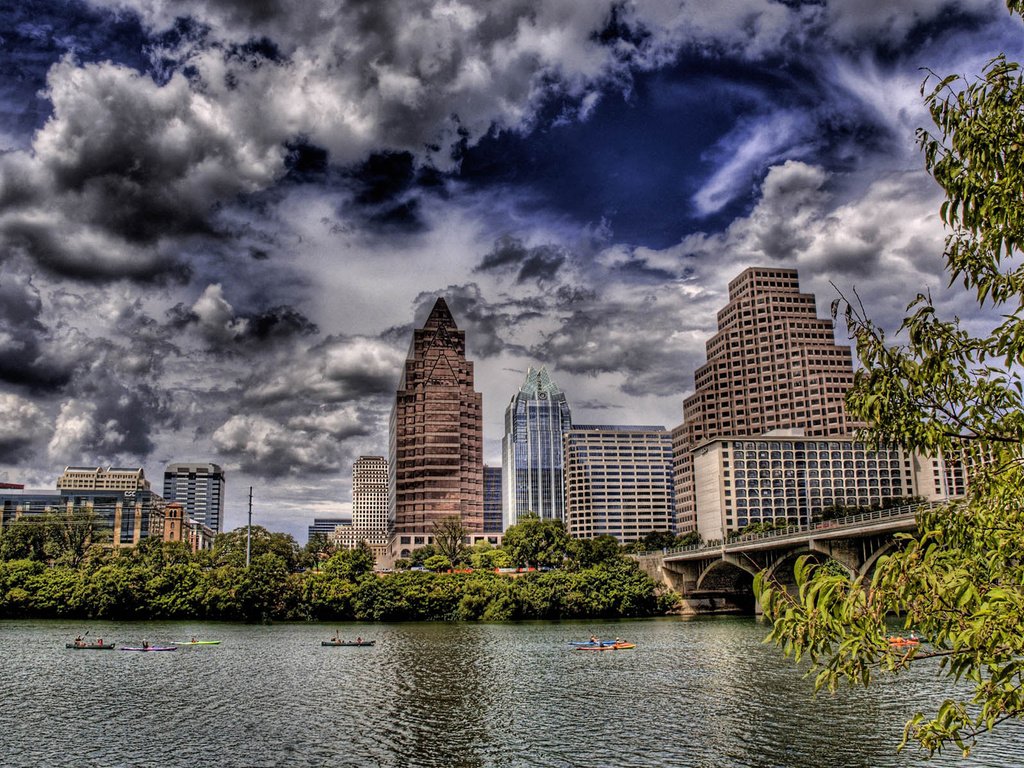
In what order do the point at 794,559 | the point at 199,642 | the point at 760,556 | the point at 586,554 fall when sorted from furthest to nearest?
1. the point at 586,554
2. the point at 760,556
3. the point at 794,559
4. the point at 199,642

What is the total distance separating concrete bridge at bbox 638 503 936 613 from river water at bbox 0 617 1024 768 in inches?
1106

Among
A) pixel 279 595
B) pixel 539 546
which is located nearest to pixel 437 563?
pixel 539 546

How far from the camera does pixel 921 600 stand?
12195 millimetres

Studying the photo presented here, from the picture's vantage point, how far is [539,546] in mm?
189250

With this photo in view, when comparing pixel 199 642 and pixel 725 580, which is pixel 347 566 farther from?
pixel 725 580

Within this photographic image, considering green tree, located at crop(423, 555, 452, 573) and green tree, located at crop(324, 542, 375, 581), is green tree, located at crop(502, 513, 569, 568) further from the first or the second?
green tree, located at crop(324, 542, 375, 581)

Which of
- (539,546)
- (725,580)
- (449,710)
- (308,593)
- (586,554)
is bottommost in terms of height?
(449,710)

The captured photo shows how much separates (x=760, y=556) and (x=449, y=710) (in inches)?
4284

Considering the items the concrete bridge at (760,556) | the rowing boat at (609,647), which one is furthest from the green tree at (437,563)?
the rowing boat at (609,647)

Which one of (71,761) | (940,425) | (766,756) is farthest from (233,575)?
(940,425)

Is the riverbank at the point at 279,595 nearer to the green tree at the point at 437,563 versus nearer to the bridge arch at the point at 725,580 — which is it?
the bridge arch at the point at 725,580

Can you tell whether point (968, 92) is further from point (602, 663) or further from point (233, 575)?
point (233, 575)

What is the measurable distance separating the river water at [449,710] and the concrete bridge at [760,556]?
92.2 ft

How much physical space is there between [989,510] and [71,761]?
47980mm
